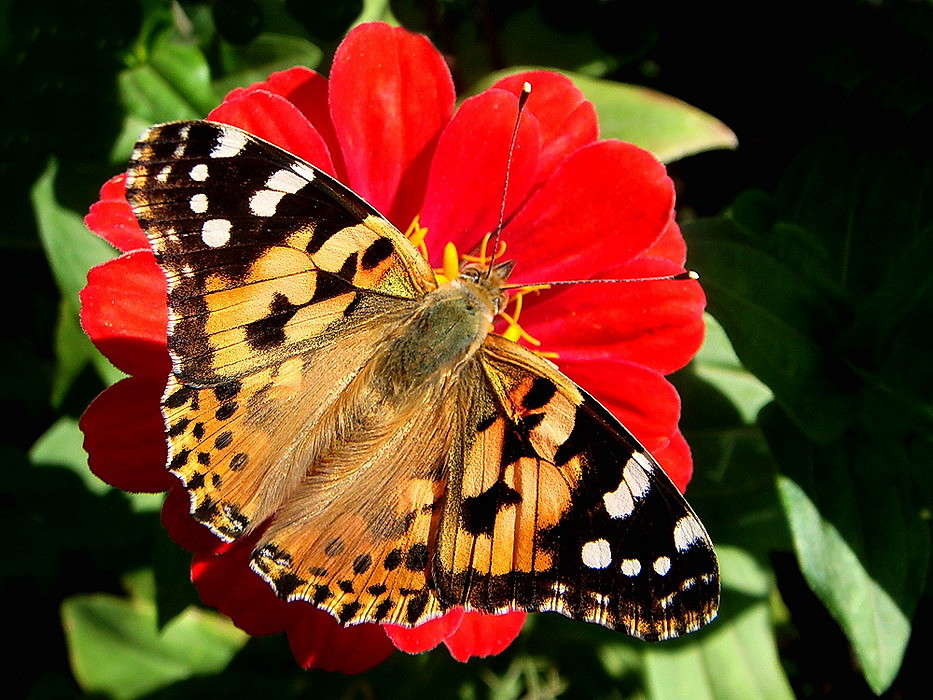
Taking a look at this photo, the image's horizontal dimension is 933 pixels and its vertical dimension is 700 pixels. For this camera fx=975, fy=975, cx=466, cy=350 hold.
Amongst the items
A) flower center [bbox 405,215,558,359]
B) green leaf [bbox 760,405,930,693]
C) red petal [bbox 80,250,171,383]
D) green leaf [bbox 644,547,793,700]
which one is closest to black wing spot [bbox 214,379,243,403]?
red petal [bbox 80,250,171,383]

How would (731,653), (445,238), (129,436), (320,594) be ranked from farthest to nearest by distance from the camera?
(731,653) < (445,238) < (129,436) < (320,594)

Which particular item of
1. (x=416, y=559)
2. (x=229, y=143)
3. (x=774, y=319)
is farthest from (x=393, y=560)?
(x=774, y=319)

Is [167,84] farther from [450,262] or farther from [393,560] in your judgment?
[393,560]

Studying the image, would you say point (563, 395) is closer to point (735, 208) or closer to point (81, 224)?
point (735, 208)

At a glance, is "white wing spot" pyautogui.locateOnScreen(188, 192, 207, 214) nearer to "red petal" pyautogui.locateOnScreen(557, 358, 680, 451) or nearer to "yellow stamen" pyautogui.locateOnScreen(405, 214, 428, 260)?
"yellow stamen" pyautogui.locateOnScreen(405, 214, 428, 260)

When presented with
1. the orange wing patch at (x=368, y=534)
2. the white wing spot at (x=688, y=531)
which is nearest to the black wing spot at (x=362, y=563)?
the orange wing patch at (x=368, y=534)

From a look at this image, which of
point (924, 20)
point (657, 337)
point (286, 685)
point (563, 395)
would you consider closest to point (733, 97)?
point (924, 20)

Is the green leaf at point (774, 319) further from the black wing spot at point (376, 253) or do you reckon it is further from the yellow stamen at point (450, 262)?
the black wing spot at point (376, 253)
